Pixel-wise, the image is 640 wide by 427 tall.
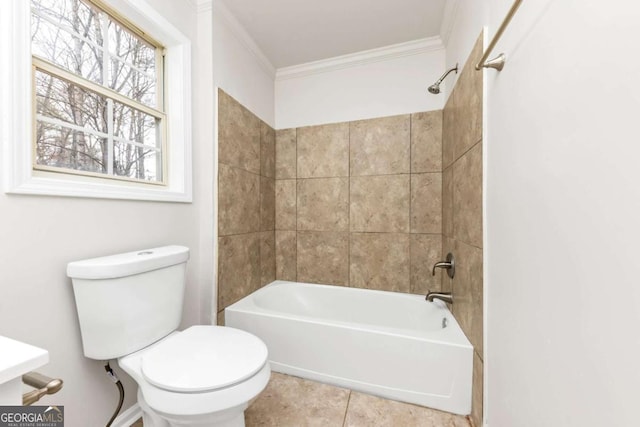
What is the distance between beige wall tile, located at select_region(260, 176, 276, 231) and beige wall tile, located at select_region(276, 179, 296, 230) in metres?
0.04

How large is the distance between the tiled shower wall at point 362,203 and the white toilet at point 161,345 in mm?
1201

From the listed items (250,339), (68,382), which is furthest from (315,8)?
(68,382)

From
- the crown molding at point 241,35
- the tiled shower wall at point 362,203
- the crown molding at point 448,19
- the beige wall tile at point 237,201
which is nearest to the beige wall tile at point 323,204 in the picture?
the tiled shower wall at point 362,203

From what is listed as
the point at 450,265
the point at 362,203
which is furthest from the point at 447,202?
the point at 362,203

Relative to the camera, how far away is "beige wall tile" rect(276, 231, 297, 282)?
2354 millimetres

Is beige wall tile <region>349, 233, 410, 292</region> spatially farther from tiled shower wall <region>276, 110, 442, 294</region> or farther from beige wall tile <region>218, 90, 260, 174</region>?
beige wall tile <region>218, 90, 260, 174</region>

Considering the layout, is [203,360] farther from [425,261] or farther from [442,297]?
[425,261]

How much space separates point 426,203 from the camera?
2.02 m

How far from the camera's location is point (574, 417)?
0.59 metres

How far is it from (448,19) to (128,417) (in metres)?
2.84

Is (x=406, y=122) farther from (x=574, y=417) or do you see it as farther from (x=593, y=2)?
(x=574, y=417)

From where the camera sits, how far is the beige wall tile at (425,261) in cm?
200

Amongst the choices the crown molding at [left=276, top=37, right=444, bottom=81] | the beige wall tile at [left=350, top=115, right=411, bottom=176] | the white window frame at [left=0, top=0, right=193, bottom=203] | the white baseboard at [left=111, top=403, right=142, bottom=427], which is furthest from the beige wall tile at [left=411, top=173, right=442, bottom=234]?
the white baseboard at [left=111, top=403, right=142, bottom=427]

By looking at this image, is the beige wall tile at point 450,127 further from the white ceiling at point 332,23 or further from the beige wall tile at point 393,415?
the beige wall tile at point 393,415
